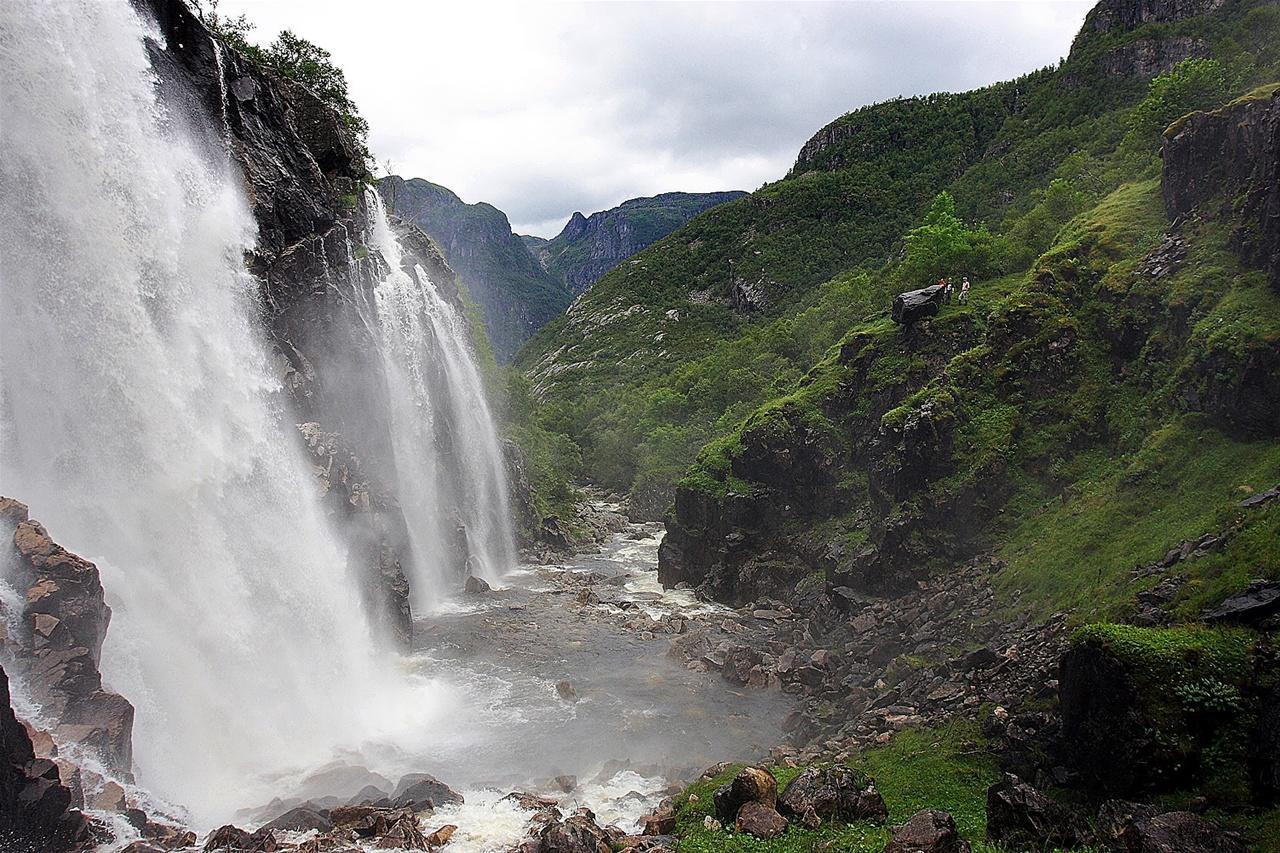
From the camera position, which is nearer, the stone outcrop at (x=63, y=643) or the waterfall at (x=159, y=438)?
the stone outcrop at (x=63, y=643)

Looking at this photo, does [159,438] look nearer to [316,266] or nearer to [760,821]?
[316,266]

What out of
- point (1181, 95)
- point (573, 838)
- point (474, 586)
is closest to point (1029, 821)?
point (573, 838)

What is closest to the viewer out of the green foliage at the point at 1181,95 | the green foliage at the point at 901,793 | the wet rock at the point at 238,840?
the green foliage at the point at 901,793

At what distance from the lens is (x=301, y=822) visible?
17656mm

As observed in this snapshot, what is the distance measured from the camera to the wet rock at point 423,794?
19.1 m

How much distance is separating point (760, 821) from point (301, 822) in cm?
1149

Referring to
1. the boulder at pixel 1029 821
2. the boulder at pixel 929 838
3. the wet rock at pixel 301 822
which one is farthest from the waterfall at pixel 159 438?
the boulder at pixel 1029 821

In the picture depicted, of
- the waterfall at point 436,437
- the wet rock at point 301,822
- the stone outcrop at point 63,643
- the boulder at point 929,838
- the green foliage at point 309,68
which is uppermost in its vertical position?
the green foliage at point 309,68

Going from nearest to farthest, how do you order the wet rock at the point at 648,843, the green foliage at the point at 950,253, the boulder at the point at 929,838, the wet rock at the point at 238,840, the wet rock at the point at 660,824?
the boulder at the point at 929,838
the wet rock at the point at 648,843
the wet rock at the point at 238,840
the wet rock at the point at 660,824
the green foliage at the point at 950,253

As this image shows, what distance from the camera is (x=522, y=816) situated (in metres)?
19.1

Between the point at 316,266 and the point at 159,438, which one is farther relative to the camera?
the point at 316,266

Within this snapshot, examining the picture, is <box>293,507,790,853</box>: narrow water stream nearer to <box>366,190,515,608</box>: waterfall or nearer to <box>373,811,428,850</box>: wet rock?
<box>373,811,428,850</box>: wet rock

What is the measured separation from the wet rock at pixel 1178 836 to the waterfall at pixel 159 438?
21440 mm

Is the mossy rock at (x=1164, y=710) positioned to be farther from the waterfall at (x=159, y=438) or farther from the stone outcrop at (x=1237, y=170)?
the waterfall at (x=159, y=438)
